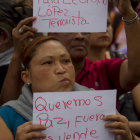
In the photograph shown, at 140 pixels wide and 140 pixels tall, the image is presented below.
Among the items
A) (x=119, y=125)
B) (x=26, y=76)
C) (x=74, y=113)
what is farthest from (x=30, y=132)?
(x=26, y=76)

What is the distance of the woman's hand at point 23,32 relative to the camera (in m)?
2.05

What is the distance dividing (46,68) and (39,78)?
7cm

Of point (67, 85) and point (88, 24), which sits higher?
point (88, 24)

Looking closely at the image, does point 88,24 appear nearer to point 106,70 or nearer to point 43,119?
point 106,70

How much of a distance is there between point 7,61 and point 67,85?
0.79 metres

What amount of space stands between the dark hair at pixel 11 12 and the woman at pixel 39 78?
376 millimetres

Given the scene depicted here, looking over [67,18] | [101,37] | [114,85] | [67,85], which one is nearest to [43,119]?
[67,85]

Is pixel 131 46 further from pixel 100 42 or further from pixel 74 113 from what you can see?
pixel 100 42

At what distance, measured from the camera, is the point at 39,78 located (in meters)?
1.95

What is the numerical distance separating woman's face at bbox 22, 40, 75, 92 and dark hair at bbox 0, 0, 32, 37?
0.44 meters

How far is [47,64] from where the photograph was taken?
1968mm

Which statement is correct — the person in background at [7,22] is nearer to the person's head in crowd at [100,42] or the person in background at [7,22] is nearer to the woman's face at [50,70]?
the woman's face at [50,70]

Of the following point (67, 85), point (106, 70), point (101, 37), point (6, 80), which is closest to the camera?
point (67, 85)

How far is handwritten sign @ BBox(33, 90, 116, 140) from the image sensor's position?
5.32 ft
